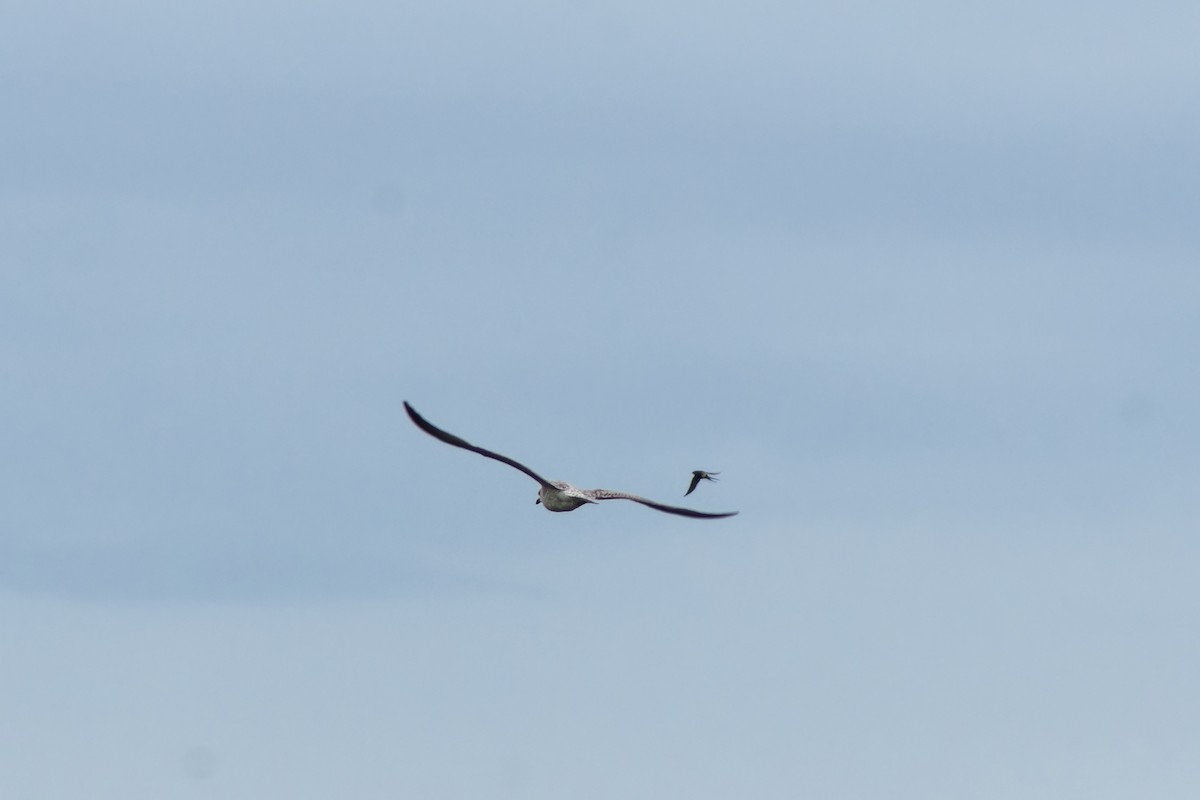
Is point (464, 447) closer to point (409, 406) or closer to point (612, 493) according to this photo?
point (409, 406)

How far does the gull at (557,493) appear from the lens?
84500mm

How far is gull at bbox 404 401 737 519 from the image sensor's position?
8450 cm

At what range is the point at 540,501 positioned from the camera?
9975 cm

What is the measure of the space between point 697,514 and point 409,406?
1087cm

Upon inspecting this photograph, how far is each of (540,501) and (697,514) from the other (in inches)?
633

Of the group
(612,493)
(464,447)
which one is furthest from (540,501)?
(464,447)

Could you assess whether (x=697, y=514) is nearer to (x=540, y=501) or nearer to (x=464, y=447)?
(x=464, y=447)

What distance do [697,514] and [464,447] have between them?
27.7 ft

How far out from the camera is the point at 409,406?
268ft

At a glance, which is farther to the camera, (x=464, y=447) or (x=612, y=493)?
(x=612, y=493)

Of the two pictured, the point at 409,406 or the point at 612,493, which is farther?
the point at 612,493

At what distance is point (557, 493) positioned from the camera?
3856 inches

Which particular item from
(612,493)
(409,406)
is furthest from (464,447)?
(612,493)

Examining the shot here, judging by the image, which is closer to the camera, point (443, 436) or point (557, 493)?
point (443, 436)
